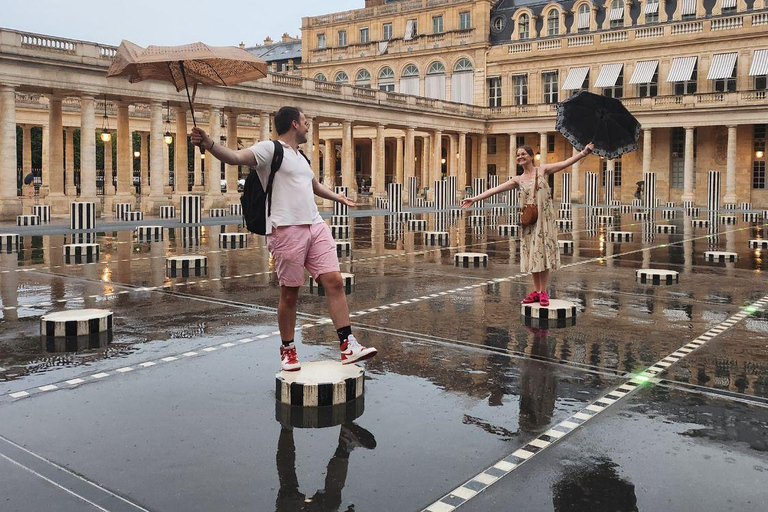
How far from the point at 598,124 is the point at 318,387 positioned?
6490mm

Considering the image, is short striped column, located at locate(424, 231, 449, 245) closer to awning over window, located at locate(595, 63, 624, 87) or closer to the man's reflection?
the man's reflection

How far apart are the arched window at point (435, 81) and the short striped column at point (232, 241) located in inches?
1792

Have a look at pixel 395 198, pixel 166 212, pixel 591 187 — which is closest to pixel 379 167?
pixel 591 187

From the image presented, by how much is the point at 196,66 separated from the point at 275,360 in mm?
3213

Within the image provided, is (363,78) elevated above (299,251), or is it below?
above

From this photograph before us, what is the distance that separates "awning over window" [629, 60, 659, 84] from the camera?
181ft

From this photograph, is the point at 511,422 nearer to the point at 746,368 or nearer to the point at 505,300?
the point at 746,368

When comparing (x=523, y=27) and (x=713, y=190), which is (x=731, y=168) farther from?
(x=523, y=27)

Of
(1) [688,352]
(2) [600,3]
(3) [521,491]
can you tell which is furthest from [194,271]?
(2) [600,3]

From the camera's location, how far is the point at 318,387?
5.59m

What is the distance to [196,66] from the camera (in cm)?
800

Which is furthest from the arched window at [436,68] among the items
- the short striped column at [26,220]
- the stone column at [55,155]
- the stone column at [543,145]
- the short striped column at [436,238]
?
the short striped column at [436,238]

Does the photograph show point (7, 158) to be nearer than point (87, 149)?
Yes

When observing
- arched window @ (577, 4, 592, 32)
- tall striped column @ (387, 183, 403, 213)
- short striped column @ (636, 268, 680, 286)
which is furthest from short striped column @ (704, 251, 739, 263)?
arched window @ (577, 4, 592, 32)
